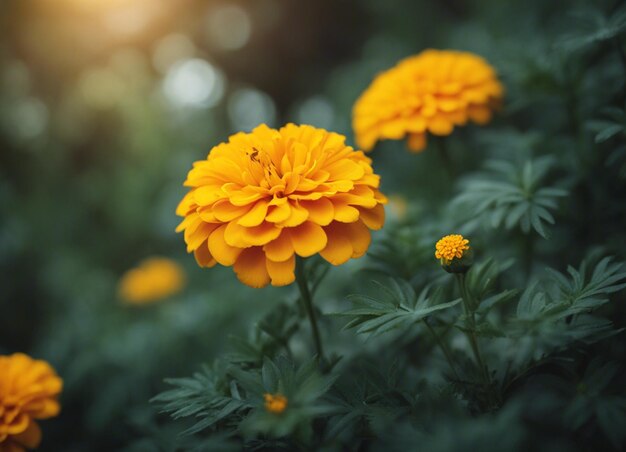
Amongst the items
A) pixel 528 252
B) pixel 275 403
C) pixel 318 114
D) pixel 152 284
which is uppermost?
pixel 318 114

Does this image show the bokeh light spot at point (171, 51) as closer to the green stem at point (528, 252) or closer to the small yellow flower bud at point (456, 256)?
the green stem at point (528, 252)

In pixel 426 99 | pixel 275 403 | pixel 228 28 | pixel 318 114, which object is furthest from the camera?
pixel 228 28

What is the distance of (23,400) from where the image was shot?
1.18 metres

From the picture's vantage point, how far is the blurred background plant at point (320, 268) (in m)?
0.94

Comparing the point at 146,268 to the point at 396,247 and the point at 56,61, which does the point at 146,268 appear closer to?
the point at 396,247

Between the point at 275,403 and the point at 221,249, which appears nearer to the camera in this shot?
the point at 275,403

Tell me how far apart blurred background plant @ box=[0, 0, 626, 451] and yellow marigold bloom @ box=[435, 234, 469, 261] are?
0.08 meters

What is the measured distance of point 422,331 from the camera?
1.29m

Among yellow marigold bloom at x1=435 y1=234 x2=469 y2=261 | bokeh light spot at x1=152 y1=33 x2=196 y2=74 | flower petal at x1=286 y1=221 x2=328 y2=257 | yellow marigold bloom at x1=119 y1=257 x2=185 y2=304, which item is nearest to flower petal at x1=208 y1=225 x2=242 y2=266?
flower petal at x1=286 y1=221 x2=328 y2=257

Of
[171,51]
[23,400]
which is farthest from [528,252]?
[171,51]

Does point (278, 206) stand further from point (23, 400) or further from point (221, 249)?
point (23, 400)

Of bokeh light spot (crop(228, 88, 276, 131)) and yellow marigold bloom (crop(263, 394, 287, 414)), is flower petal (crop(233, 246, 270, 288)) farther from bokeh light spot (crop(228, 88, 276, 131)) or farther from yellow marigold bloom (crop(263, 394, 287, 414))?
bokeh light spot (crop(228, 88, 276, 131))

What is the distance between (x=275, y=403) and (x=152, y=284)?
5.47 feet

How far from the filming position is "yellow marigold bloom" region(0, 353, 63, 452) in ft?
3.76
